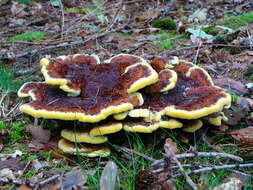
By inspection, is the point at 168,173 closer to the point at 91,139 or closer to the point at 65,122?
the point at 91,139

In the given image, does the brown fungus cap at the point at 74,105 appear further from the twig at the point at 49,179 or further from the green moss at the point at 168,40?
the green moss at the point at 168,40

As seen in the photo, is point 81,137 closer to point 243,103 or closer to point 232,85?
point 243,103

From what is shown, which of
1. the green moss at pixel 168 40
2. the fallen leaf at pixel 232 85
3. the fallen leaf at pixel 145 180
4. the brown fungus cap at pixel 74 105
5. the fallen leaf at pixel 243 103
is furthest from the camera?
the green moss at pixel 168 40

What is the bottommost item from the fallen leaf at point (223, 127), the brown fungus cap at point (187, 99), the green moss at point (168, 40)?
the fallen leaf at point (223, 127)

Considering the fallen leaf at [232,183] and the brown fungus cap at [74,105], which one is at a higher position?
the brown fungus cap at [74,105]

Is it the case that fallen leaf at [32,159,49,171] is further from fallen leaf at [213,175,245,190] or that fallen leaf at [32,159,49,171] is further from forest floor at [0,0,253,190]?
fallen leaf at [213,175,245,190]

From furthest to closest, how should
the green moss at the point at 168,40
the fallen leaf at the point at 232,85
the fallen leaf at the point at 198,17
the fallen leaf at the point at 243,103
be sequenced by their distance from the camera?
the fallen leaf at the point at 198,17, the green moss at the point at 168,40, the fallen leaf at the point at 232,85, the fallen leaf at the point at 243,103

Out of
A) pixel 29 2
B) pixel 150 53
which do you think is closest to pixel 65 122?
pixel 150 53

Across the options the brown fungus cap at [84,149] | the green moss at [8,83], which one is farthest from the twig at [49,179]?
the green moss at [8,83]
